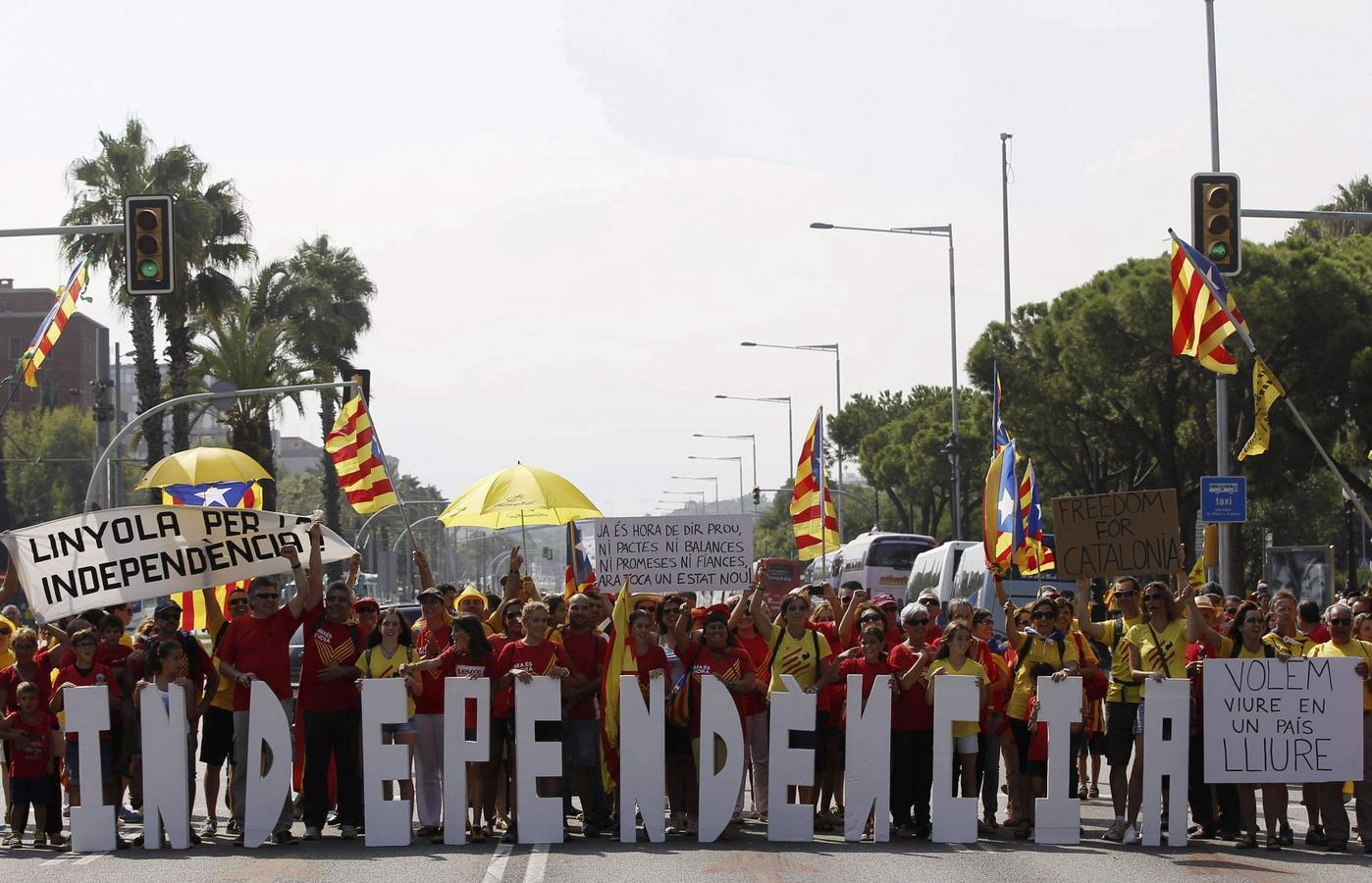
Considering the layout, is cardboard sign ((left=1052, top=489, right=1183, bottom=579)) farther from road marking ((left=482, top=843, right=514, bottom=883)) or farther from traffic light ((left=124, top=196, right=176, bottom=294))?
traffic light ((left=124, top=196, right=176, bottom=294))

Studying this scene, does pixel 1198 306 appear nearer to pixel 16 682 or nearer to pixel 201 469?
pixel 201 469

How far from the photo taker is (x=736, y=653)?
12273 mm

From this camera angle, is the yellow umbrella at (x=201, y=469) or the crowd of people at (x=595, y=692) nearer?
the crowd of people at (x=595, y=692)

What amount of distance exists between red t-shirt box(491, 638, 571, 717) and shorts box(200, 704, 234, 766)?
6.35 feet

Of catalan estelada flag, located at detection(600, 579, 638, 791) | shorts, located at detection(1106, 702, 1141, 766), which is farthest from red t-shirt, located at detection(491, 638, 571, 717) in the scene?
shorts, located at detection(1106, 702, 1141, 766)

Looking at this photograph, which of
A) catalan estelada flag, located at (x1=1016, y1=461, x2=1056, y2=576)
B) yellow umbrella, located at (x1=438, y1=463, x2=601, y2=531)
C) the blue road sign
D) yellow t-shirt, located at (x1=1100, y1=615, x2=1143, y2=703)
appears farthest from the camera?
the blue road sign

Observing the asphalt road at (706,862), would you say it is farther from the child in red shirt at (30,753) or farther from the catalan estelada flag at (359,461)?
the catalan estelada flag at (359,461)

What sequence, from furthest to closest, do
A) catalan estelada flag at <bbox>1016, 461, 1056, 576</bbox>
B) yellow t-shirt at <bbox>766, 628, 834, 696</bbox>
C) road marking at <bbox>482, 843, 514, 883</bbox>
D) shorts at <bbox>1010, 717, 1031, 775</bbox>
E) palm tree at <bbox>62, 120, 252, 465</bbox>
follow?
palm tree at <bbox>62, 120, 252, 465</bbox>, catalan estelada flag at <bbox>1016, 461, 1056, 576</bbox>, shorts at <bbox>1010, 717, 1031, 775</bbox>, yellow t-shirt at <bbox>766, 628, 834, 696</bbox>, road marking at <bbox>482, 843, 514, 883</bbox>

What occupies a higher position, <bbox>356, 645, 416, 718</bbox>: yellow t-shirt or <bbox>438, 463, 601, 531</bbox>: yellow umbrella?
<bbox>438, 463, 601, 531</bbox>: yellow umbrella

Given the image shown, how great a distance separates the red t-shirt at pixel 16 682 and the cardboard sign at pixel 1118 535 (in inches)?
273

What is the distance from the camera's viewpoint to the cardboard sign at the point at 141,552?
1280 cm

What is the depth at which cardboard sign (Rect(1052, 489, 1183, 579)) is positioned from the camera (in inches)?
525

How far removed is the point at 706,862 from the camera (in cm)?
1096

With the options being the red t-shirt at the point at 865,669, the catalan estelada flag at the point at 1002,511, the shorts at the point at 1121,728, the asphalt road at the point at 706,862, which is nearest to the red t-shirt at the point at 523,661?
the asphalt road at the point at 706,862
